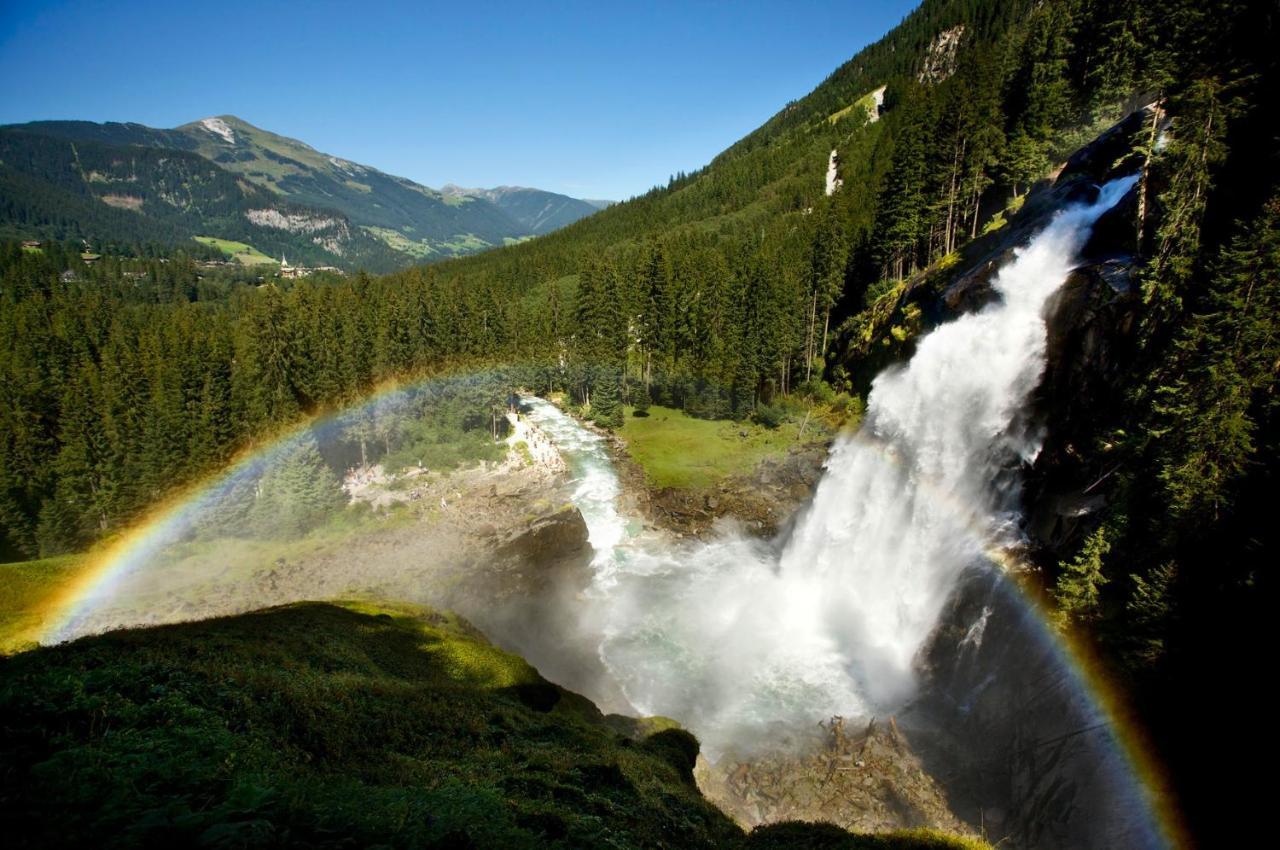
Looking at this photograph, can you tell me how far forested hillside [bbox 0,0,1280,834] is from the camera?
54.6 feet

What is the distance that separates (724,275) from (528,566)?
46.6m

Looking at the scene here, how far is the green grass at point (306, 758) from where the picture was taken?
5.26 meters

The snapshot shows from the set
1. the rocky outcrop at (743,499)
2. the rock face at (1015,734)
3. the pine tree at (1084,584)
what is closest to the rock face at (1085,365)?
the pine tree at (1084,584)

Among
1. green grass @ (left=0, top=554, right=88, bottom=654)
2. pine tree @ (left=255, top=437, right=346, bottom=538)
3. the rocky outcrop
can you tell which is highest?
green grass @ (left=0, top=554, right=88, bottom=654)

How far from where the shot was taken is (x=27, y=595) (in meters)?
24.4

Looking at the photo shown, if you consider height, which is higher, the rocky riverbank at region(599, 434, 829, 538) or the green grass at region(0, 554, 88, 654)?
the green grass at region(0, 554, 88, 654)

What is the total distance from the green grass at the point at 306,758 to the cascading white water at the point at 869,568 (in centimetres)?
899

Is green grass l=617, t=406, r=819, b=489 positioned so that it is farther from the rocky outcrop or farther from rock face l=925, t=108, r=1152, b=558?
rock face l=925, t=108, r=1152, b=558

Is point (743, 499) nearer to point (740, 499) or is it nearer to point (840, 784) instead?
point (740, 499)

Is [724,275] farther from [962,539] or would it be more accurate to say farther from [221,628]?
[221,628]

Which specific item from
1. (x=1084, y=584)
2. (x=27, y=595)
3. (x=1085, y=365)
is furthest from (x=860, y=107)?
(x=27, y=595)

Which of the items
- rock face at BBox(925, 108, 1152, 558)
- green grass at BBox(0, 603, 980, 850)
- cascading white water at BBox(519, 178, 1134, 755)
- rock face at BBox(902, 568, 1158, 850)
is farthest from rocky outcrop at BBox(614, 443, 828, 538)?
green grass at BBox(0, 603, 980, 850)

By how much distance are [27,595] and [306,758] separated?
26.7 meters

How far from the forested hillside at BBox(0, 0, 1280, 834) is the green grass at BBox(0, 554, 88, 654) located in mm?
15622
